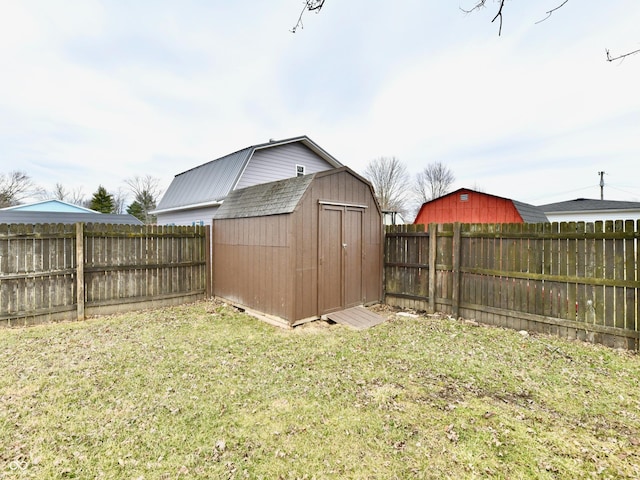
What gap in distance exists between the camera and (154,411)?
2.62 meters

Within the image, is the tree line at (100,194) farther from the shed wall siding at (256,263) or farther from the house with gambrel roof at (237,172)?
the shed wall siding at (256,263)

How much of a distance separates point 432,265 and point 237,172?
7.50 metres

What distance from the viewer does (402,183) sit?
34438 mm

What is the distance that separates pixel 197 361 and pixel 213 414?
1329 mm

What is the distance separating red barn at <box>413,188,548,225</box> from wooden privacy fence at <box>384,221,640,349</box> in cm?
600

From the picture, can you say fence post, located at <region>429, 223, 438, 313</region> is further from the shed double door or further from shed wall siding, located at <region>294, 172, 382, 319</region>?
the shed double door

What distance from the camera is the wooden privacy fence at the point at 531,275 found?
4121mm

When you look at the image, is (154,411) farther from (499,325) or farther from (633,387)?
(499,325)

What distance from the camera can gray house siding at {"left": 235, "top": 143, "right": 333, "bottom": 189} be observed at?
10641 millimetres

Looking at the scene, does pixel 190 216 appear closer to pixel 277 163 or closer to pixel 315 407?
pixel 277 163

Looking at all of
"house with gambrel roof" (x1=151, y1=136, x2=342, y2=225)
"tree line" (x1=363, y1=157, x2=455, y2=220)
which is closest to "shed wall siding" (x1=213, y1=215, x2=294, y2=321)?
"house with gambrel roof" (x1=151, y1=136, x2=342, y2=225)

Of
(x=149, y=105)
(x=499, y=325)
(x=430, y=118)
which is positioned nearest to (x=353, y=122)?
(x=430, y=118)

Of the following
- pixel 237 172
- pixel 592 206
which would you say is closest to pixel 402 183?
pixel 592 206

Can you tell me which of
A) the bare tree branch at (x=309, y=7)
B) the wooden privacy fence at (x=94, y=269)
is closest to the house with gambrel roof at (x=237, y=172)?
the wooden privacy fence at (x=94, y=269)
